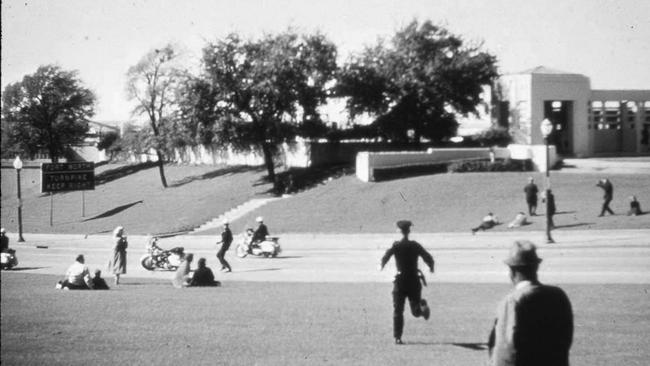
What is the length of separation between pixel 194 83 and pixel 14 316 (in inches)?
1443

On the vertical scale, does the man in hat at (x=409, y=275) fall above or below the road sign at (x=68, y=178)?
below

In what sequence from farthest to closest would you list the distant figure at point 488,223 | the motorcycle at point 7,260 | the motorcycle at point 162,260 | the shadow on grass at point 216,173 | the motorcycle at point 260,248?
the distant figure at point 488,223, the motorcycle at point 260,248, the shadow on grass at point 216,173, the motorcycle at point 7,260, the motorcycle at point 162,260

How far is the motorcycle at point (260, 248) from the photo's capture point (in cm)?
2602

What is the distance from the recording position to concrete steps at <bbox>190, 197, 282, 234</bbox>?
2916cm

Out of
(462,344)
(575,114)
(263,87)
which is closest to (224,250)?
(462,344)

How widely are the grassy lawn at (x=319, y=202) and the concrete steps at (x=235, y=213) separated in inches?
12.2

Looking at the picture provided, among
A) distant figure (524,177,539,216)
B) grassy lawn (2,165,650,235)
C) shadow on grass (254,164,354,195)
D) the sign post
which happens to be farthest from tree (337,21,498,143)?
the sign post

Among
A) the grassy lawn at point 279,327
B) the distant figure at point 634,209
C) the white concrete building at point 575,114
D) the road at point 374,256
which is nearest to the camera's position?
the grassy lawn at point 279,327

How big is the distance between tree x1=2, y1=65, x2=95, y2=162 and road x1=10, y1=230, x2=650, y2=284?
354 cm

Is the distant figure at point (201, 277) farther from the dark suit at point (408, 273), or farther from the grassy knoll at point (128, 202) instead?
the dark suit at point (408, 273)

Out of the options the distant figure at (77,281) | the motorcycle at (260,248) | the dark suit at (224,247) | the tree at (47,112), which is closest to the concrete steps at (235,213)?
the motorcycle at (260,248)

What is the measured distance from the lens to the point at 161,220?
82.0 ft

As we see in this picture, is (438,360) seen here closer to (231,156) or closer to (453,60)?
(231,156)

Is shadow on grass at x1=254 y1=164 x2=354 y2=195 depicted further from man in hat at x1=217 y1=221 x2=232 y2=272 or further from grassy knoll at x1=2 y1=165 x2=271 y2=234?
man in hat at x1=217 y1=221 x2=232 y2=272
